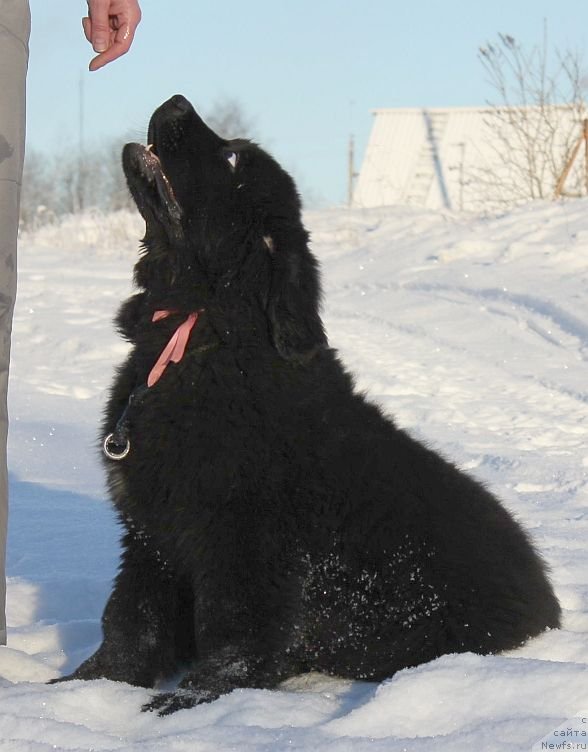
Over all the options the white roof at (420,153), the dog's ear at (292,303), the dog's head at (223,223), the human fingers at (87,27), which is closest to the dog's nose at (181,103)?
the dog's head at (223,223)

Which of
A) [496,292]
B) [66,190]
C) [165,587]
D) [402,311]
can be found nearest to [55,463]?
[165,587]

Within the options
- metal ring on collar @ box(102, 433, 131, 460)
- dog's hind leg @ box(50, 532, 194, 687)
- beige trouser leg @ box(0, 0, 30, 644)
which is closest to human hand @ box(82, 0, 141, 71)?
beige trouser leg @ box(0, 0, 30, 644)

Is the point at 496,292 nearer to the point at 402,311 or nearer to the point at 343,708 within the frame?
the point at 402,311

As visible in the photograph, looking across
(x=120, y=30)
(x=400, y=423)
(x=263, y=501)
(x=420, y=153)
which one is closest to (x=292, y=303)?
(x=263, y=501)

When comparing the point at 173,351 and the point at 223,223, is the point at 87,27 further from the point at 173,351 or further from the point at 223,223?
the point at 173,351

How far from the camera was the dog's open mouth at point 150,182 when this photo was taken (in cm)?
306

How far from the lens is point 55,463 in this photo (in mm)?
5707

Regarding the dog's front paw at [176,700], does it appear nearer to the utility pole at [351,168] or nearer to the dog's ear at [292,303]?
the dog's ear at [292,303]

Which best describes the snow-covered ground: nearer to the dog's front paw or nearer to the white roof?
the dog's front paw

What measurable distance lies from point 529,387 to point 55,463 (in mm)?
3295

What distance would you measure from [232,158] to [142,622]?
52.9 inches

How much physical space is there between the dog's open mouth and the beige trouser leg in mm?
312

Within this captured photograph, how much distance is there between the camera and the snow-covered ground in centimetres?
225

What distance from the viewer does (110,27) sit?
3256 millimetres
